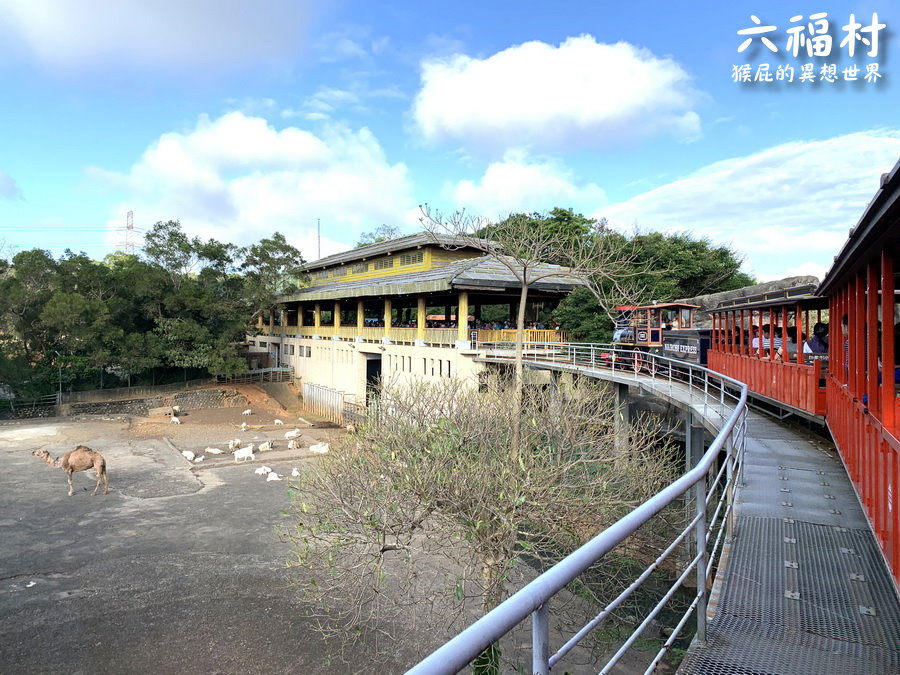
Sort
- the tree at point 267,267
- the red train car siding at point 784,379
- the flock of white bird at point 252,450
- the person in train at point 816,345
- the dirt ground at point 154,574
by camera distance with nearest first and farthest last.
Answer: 1. the dirt ground at point 154,574
2. the red train car siding at point 784,379
3. the person in train at point 816,345
4. the flock of white bird at point 252,450
5. the tree at point 267,267

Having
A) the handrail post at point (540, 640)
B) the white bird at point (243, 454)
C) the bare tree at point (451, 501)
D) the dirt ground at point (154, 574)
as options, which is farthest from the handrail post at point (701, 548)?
the white bird at point (243, 454)

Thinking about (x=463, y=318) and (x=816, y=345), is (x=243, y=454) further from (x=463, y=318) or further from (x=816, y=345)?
(x=816, y=345)

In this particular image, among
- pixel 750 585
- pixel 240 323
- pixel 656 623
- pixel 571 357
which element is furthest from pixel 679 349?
pixel 240 323

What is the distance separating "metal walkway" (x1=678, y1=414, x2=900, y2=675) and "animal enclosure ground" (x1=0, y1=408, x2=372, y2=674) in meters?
7.23

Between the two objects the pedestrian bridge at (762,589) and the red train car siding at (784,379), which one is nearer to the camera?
the pedestrian bridge at (762,589)

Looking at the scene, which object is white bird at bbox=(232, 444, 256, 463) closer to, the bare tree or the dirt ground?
the dirt ground

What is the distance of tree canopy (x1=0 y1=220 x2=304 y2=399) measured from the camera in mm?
33250

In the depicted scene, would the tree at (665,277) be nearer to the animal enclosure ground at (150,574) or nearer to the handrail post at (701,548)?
the animal enclosure ground at (150,574)

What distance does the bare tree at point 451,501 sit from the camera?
862 cm

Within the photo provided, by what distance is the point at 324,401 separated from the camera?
126 feet

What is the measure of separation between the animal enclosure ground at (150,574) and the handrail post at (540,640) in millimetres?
9498

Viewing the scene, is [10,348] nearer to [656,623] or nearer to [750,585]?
[656,623]

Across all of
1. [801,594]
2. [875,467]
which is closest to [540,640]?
[801,594]

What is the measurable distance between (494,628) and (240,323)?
136 feet
